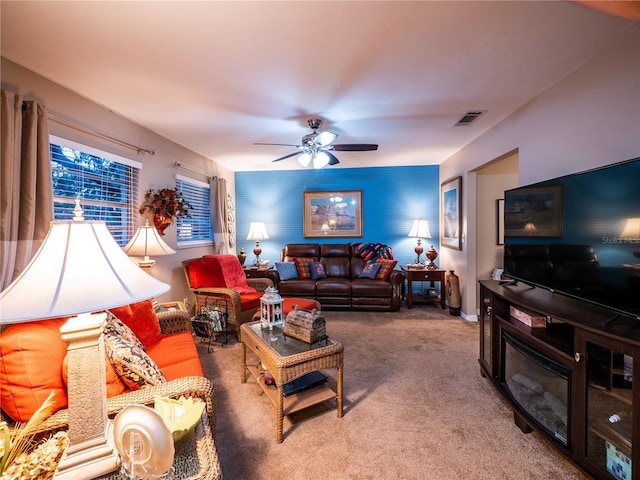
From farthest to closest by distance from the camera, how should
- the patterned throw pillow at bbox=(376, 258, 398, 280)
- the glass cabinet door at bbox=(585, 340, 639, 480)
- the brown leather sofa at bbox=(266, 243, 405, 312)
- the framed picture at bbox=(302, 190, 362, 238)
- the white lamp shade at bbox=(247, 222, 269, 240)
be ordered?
the framed picture at bbox=(302, 190, 362, 238) → the white lamp shade at bbox=(247, 222, 269, 240) → the patterned throw pillow at bbox=(376, 258, 398, 280) → the brown leather sofa at bbox=(266, 243, 405, 312) → the glass cabinet door at bbox=(585, 340, 639, 480)

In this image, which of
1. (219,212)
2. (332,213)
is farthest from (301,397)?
(332,213)

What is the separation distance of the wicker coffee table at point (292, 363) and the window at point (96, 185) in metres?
1.93

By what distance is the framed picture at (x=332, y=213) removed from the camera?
17.6ft

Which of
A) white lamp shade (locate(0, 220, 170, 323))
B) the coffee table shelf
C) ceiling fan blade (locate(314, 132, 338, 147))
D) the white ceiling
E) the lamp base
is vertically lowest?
the coffee table shelf

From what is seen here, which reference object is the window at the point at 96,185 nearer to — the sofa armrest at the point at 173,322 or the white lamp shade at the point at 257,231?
the sofa armrest at the point at 173,322

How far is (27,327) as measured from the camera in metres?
1.13

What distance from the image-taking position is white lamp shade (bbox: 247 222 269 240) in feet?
16.8

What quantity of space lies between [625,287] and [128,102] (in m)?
3.65

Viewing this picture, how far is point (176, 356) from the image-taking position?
1.87m

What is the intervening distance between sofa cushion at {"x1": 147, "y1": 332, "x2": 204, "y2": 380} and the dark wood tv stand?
2035 millimetres

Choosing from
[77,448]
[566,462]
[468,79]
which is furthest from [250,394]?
[468,79]

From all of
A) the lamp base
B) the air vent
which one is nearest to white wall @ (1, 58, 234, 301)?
the lamp base

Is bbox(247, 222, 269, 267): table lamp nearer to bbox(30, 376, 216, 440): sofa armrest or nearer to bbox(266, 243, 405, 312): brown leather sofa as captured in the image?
bbox(266, 243, 405, 312): brown leather sofa

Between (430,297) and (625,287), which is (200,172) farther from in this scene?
(625,287)
